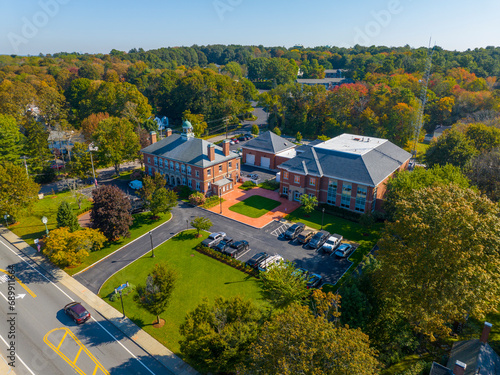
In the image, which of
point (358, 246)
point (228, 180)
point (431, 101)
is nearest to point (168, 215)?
point (228, 180)

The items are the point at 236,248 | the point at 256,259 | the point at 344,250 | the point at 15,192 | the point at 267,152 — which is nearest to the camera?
the point at 256,259

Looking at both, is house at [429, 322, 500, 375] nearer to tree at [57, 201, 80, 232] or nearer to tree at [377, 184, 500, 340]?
tree at [377, 184, 500, 340]

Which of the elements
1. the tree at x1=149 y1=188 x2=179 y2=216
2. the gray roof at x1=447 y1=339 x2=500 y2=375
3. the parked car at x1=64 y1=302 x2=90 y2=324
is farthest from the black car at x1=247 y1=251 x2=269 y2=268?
the gray roof at x1=447 y1=339 x2=500 y2=375

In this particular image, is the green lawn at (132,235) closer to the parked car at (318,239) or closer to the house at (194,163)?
Answer: the house at (194,163)

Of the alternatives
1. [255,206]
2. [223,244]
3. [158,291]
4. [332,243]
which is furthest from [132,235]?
[332,243]

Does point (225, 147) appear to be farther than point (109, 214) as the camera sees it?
Yes

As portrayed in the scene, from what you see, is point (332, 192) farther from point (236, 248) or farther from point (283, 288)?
point (283, 288)

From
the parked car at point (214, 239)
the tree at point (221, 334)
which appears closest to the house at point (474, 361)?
the tree at point (221, 334)

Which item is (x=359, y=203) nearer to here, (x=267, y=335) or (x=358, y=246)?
(x=358, y=246)
